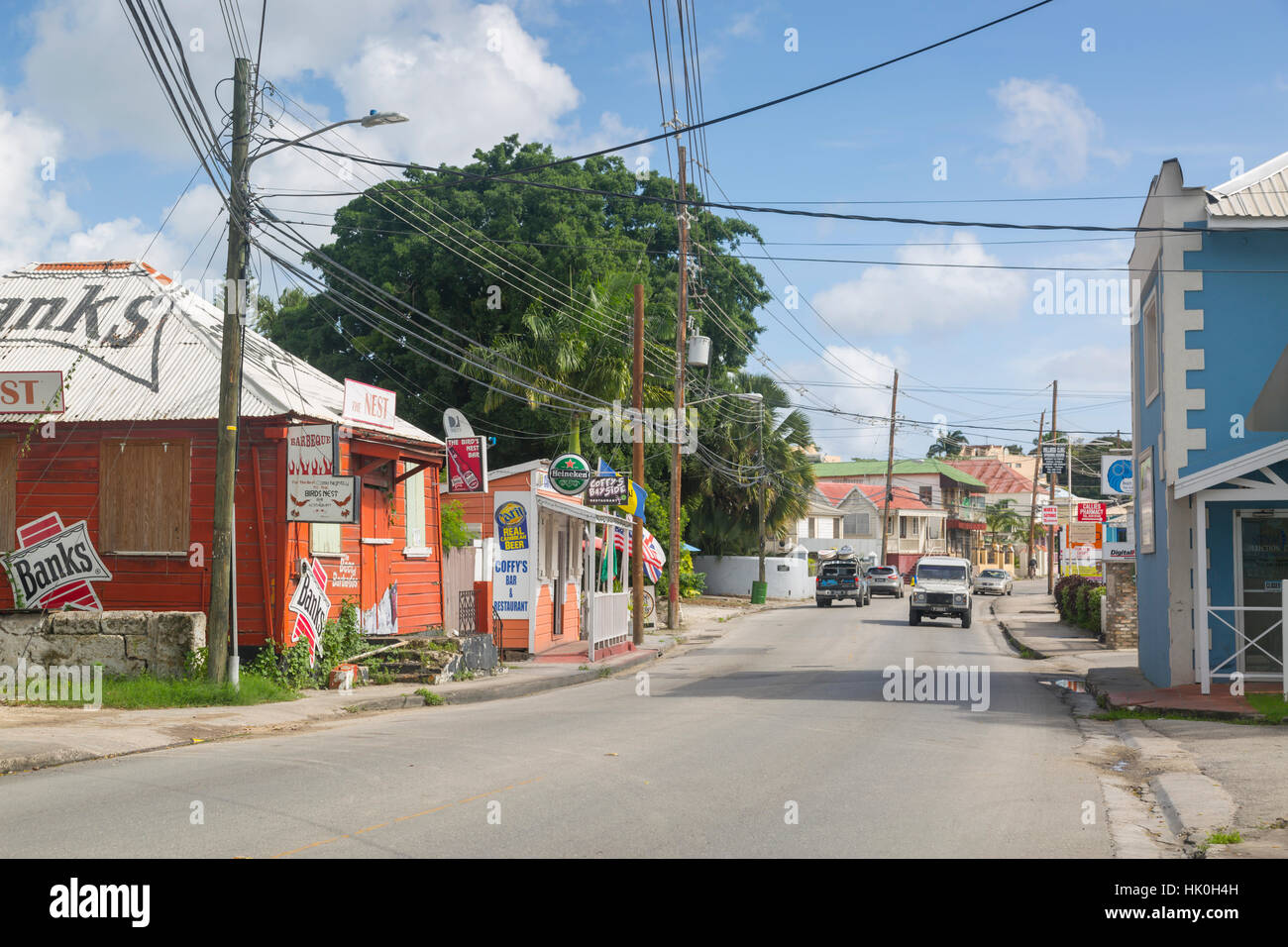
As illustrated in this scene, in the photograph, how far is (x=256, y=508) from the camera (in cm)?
1750

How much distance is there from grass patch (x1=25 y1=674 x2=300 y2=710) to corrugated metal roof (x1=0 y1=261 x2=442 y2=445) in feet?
12.7

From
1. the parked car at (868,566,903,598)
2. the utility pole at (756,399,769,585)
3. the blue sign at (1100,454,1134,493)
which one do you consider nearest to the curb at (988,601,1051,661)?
the blue sign at (1100,454,1134,493)

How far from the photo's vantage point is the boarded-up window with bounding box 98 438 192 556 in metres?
17.8

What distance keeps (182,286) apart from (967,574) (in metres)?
29.0

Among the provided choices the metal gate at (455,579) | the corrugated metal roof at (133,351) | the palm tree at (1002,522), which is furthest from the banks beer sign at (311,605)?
the palm tree at (1002,522)

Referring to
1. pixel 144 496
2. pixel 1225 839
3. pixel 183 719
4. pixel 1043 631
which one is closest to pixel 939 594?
pixel 1043 631

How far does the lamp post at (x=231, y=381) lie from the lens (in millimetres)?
15656

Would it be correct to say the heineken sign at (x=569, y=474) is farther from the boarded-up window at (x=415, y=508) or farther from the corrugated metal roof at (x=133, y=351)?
the corrugated metal roof at (x=133, y=351)

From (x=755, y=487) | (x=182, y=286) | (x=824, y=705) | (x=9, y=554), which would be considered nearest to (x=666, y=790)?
(x=824, y=705)

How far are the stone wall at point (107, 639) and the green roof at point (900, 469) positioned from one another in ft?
260

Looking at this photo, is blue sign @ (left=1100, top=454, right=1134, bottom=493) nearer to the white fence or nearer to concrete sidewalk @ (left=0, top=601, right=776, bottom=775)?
the white fence

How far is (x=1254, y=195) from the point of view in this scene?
17.7 metres

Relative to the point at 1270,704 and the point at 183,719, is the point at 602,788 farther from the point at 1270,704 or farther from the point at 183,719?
the point at 1270,704
